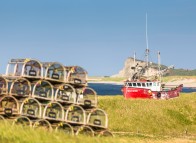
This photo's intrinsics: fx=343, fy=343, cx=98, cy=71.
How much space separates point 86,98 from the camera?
55.6ft

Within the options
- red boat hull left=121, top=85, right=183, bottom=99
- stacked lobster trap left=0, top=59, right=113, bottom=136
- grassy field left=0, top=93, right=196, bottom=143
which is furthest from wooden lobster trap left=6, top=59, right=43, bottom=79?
red boat hull left=121, top=85, right=183, bottom=99

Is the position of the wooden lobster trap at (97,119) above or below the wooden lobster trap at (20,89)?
below

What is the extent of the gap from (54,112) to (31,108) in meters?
1.03

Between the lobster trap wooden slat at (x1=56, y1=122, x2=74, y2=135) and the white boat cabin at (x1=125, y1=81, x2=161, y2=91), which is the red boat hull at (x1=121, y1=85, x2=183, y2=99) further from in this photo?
the lobster trap wooden slat at (x1=56, y1=122, x2=74, y2=135)

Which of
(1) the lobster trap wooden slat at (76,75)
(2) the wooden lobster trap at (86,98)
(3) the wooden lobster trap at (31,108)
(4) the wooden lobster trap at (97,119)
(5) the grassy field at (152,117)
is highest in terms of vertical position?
(1) the lobster trap wooden slat at (76,75)

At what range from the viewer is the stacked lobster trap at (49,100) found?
15.1m

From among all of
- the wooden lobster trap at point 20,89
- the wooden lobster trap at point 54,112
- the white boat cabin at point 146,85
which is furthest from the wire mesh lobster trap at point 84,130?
the white boat cabin at point 146,85

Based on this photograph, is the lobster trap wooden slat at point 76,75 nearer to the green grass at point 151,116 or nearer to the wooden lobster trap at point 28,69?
the wooden lobster trap at point 28,69

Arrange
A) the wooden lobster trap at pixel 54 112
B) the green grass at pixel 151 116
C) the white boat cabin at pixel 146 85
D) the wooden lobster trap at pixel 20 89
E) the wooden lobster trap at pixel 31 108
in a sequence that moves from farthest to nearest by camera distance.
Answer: the white boat cabin at pixel 146 85
the green grass at pixel 151 116
the wooden lobster trap at pixel 20 89
the wooden lobster trap at pixel 54 112
the wooden lobster trap at pixel 31 108

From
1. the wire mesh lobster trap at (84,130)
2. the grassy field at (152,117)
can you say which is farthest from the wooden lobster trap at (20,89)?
the grassy field at (152,117)

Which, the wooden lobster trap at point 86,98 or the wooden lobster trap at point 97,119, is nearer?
the wooden lobster trap at point 97,119

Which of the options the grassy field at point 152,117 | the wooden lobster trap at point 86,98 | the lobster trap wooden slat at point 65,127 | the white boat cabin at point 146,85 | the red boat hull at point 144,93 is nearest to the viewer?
the lobster trap wooden slat at point 65,127

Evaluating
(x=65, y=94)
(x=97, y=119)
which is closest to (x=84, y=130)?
(x=97, y=119)

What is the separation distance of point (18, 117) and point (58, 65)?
11.4ft
